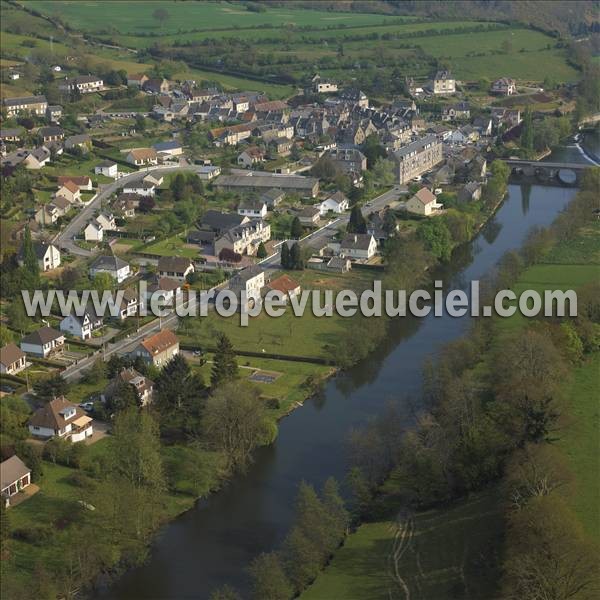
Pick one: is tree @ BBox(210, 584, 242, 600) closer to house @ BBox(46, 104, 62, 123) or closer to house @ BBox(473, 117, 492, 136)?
house @ BBox(46, 104, 62, 123)

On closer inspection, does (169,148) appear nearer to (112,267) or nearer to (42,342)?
(112,267)

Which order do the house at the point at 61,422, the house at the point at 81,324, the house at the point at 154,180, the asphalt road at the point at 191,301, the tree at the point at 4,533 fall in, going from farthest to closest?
the house at the point at 154,180 → the house at the point at 81,324 → the asphalt road at the point at 191,301 → the house at the point at 61,422 → the tree at the point at 4,533

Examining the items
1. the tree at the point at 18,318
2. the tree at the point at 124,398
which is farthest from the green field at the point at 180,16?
the tree at the point at 124,398

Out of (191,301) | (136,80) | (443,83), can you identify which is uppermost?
(136,80)

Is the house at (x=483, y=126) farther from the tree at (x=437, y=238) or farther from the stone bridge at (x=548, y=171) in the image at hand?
the tree at (x=437, y=238)

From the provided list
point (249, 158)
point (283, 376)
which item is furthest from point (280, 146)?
point (283, 376)

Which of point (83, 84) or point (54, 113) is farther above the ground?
point (83, 84)
